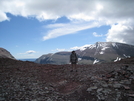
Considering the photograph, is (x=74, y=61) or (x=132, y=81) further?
(x=74, y=61)

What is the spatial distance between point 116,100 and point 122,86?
8.13 feet

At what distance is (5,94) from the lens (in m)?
10.5

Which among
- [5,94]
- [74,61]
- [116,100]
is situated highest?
[74,61]

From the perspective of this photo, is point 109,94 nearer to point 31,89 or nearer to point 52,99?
point 52,99

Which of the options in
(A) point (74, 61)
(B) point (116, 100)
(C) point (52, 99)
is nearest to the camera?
(B) point (116, 100)

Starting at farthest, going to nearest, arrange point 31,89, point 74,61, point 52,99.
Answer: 1. point 74,61
2. point 31,89
3. point 52,99

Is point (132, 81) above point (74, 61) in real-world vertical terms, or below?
below

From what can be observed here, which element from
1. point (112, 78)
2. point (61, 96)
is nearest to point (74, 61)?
point (112, 78)

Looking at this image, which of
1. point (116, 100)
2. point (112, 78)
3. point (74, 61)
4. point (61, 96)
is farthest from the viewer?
point (74, 61)

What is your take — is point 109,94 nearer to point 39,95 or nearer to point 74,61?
point 39,95

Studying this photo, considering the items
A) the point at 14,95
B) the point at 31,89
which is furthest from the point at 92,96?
the point at 14,95

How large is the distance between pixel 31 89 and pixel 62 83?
4097mm

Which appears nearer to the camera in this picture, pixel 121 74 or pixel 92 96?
pixel 92 96

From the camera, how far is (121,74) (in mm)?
15000
